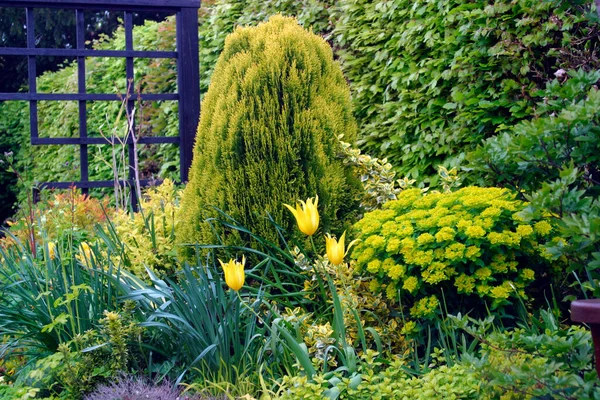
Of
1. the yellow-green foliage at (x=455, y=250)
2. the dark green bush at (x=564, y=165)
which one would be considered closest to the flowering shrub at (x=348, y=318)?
the yellow-green foliage at (x=455, y=250)

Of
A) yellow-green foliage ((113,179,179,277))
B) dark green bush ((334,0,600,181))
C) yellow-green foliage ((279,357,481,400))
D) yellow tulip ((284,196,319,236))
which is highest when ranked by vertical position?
dark green bush ((334,0,600,181))

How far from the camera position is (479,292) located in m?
2.96

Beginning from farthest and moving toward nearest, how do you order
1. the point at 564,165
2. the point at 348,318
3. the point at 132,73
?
1. the point at 132,73
2. the point at 348,318
3. the point at 564,165

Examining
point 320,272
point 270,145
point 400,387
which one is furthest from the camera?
point 270,145

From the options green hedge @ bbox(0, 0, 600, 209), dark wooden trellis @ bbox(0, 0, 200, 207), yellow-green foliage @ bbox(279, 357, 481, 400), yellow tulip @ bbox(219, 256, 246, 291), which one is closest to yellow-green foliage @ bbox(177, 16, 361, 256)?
green hedge @ bbox(0, 0, 600, 209)

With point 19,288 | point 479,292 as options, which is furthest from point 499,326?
point 19,288

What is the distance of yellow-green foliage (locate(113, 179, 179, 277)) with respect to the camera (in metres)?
4.10

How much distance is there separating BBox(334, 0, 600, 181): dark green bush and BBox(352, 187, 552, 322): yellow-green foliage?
3.50ft

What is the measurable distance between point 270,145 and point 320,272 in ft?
2.64

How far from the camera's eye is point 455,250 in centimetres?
297

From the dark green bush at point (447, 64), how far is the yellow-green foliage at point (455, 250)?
107 centimetres

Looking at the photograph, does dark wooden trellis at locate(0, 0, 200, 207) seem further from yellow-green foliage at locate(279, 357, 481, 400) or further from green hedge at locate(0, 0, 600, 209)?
yellow-green foliage at locate(279, 357, 481, 400)

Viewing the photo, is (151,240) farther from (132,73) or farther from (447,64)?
(132,73)

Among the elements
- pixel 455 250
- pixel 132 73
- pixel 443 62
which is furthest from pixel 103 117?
pixel 455 250
